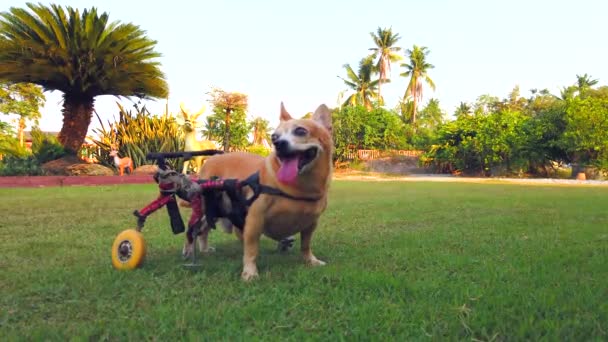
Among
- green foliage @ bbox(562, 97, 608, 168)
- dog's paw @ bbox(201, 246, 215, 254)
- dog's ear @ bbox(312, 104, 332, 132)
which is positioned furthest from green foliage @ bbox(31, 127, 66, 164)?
green foliage @ bbox(562, 97, 608, 168)

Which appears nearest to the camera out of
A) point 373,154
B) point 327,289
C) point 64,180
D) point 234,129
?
point 327,289

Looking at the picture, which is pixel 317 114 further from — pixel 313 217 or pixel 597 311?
pixel 597 311

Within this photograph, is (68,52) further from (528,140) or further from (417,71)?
(417,71)

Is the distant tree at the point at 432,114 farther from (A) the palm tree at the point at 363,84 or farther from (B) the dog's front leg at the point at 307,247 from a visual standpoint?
(B) the dog's front leg at the point at 307,247

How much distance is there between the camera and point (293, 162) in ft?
9.22

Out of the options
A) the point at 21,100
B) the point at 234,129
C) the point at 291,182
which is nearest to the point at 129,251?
the point at 291,182

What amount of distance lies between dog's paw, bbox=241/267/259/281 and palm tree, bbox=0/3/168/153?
46.7 feet

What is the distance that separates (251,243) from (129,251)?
909mm

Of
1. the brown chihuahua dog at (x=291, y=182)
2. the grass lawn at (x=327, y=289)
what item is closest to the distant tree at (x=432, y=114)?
the grass lawn at (x=327, y=289)

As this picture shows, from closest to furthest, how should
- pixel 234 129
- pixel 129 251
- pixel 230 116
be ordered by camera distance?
pixel 129 251
pixel 230 116
pixel 234 129

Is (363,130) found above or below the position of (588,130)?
above

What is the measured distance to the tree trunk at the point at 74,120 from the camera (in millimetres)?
15586

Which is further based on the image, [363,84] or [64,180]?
[363,84]

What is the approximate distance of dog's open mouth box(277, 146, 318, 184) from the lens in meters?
2.79
